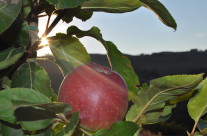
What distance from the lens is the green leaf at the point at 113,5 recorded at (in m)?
0.61

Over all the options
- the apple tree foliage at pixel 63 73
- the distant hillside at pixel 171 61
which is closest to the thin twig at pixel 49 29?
the apple tree foliage at pixel 63 73

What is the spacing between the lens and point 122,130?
1.57ft

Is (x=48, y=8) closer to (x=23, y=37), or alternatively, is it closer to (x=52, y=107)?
(x=23, y=37)

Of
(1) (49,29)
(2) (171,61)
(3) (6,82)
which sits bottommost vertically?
(2) (171,61)

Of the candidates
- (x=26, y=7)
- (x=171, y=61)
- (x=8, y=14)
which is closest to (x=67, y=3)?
(x=8, y=14)

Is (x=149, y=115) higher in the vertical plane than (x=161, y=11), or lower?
lower

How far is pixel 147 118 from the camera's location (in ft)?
1.82

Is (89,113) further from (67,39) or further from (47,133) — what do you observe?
(67,39)

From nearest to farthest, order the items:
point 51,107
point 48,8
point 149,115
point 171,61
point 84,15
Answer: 1. point 51,107
2. point 149,115
3. point 48,8
4. point 84,15
5. point 171,61

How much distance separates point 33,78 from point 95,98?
0.59 feet

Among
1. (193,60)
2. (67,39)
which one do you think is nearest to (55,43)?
(67,39)

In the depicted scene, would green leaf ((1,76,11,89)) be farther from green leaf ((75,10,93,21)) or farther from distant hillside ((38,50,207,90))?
distant hillside ((38,50,207,90))

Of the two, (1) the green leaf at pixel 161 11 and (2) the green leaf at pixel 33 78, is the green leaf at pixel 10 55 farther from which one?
(1) the green leaf at pixel 161 11

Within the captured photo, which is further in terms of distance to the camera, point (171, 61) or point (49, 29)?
point (171, 61)
